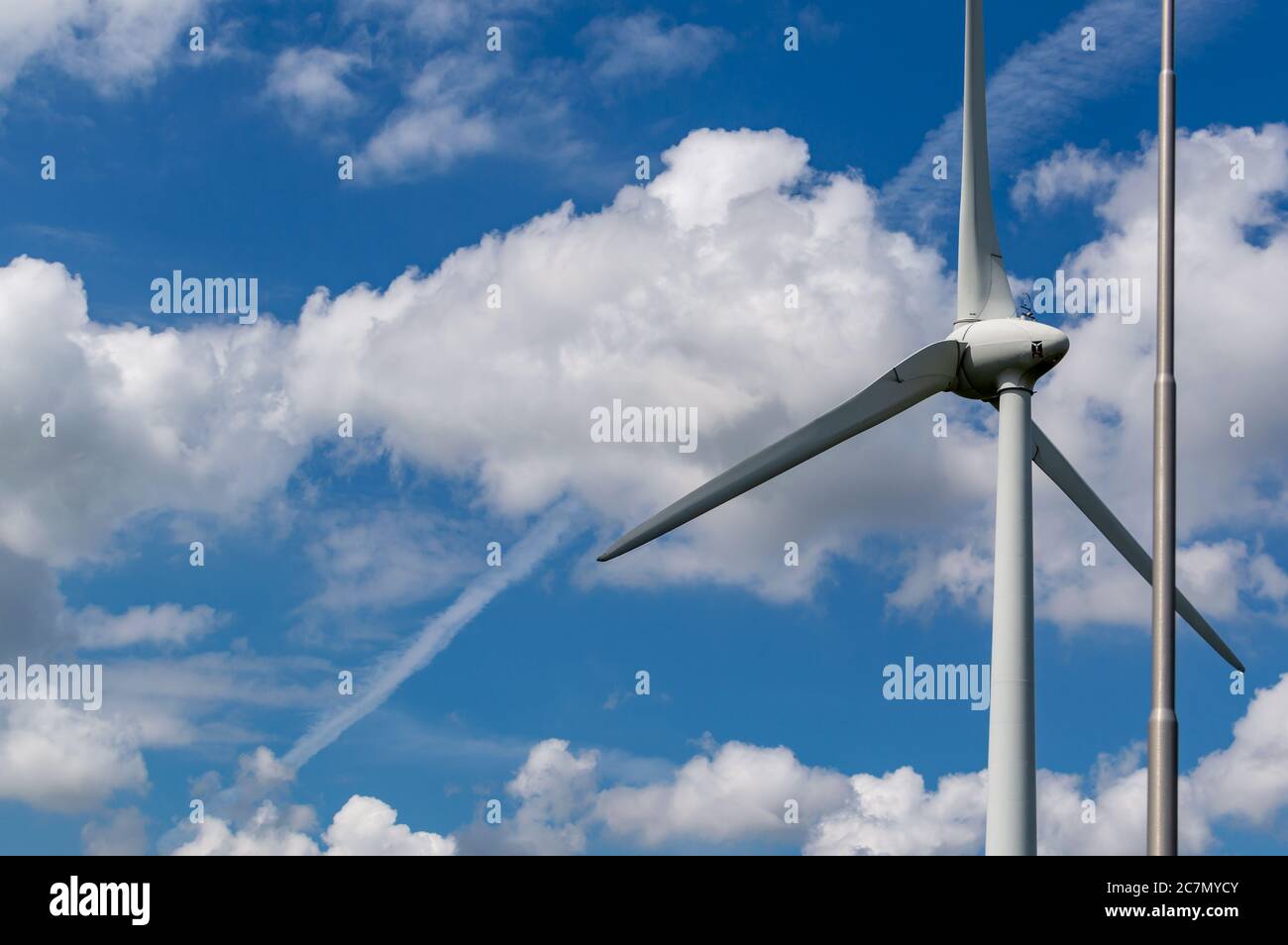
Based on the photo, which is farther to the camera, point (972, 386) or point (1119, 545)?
point (1119, 545)

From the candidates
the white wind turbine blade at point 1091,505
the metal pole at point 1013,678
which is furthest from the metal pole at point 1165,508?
the white wind turbine blade at point 1091,505

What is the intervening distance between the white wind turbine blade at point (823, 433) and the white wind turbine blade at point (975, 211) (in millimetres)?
2442

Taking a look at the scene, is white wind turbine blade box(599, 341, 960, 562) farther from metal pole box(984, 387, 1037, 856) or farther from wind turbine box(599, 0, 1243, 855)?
metal pole box(984, 387, 1037, 856)

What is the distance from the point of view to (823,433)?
44.9 meters

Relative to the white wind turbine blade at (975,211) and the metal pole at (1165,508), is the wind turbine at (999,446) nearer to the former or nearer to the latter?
the white wind turbine blade at (975,211)

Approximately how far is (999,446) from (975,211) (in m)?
7.82

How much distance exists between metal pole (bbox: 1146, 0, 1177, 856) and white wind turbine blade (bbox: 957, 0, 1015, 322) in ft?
53.0

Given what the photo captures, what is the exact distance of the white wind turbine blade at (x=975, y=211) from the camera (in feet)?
158

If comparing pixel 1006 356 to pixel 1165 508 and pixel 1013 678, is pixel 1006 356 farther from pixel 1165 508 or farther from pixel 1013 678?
pixel 1165 508

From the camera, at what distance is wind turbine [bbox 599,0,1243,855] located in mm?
41625
